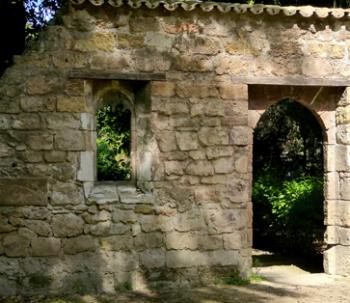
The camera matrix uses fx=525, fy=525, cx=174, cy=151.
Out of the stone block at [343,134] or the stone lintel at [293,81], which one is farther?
the stone block at [343,134]

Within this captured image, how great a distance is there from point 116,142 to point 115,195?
144 inches

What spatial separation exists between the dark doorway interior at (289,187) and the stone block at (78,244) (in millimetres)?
3646

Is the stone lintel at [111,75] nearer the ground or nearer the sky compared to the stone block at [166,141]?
nearer the sky

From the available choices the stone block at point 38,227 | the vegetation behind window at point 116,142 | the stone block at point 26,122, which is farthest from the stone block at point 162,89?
the vegetation behind window at point 116,142

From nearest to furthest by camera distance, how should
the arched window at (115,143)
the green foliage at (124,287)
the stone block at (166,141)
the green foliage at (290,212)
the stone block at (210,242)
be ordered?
the green foliage at (124,287) → the stone block at (166,141) → the stone block at (210,242) → the green foliage at (290,212) → the arched window at (115,143)

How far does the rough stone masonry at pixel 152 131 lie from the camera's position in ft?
20.4

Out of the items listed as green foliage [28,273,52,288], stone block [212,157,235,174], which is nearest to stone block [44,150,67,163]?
green foliage [28,273,52,288]

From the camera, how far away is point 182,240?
6.63 m

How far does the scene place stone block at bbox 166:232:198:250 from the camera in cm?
659

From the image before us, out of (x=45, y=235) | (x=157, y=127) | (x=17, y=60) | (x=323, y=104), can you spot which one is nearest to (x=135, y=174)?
(x=157, y=127)

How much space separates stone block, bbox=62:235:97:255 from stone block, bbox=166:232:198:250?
3.14 ft

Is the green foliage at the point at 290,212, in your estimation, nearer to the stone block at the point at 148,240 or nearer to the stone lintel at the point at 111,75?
the stone block at the point at 148,240

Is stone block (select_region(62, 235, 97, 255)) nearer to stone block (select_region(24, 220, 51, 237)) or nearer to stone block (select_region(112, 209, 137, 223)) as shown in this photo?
stone block (select_region(24, 220, 51, 237))

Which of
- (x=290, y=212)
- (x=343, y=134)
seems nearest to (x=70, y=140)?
(x=343, y=134)
